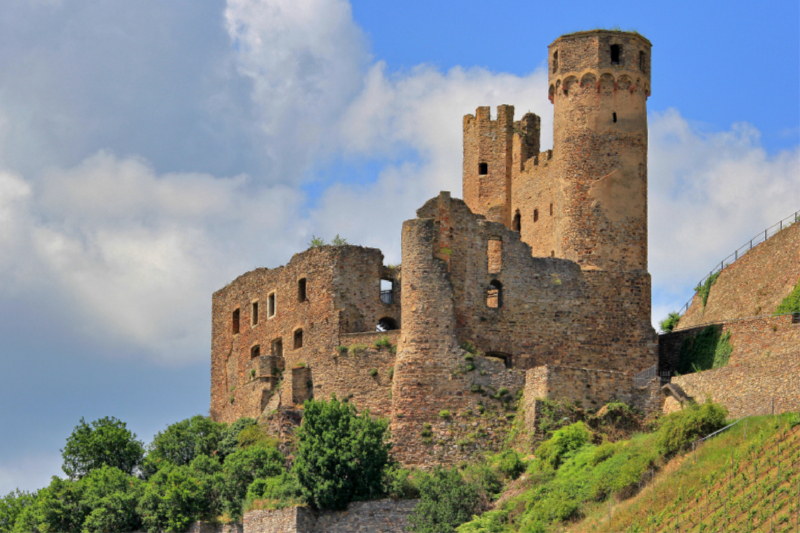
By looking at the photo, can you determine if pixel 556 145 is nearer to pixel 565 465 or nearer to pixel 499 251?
pixel 499 251

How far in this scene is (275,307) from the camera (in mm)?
67500

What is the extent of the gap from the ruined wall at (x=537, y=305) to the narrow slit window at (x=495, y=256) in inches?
5.5

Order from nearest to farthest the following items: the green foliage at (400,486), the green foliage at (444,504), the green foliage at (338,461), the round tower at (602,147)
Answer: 1. the green foliage at (444,504)
2. the green foliage at (338,461)
3. the green foliage at (400,486)
4. the round tower at (602,147)

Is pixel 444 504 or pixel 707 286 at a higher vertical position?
pixel 707 286

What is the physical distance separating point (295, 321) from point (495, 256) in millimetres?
9477

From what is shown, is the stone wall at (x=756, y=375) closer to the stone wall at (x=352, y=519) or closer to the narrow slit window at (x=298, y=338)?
the stone wall at (x=352, y=519)

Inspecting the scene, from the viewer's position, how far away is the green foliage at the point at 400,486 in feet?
177

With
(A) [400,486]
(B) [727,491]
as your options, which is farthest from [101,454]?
(B) [727,491]

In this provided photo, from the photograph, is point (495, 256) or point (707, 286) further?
point (707, 286)

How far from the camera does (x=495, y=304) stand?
6228cm

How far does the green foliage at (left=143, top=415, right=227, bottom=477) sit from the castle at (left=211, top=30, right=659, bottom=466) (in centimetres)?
267

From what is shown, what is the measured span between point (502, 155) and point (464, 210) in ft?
35.9

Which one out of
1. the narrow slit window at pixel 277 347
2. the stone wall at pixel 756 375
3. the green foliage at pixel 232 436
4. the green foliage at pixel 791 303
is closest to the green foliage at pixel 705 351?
the stone wall at pixel 756 375

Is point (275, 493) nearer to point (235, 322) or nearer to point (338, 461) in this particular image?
point (338, 461)
